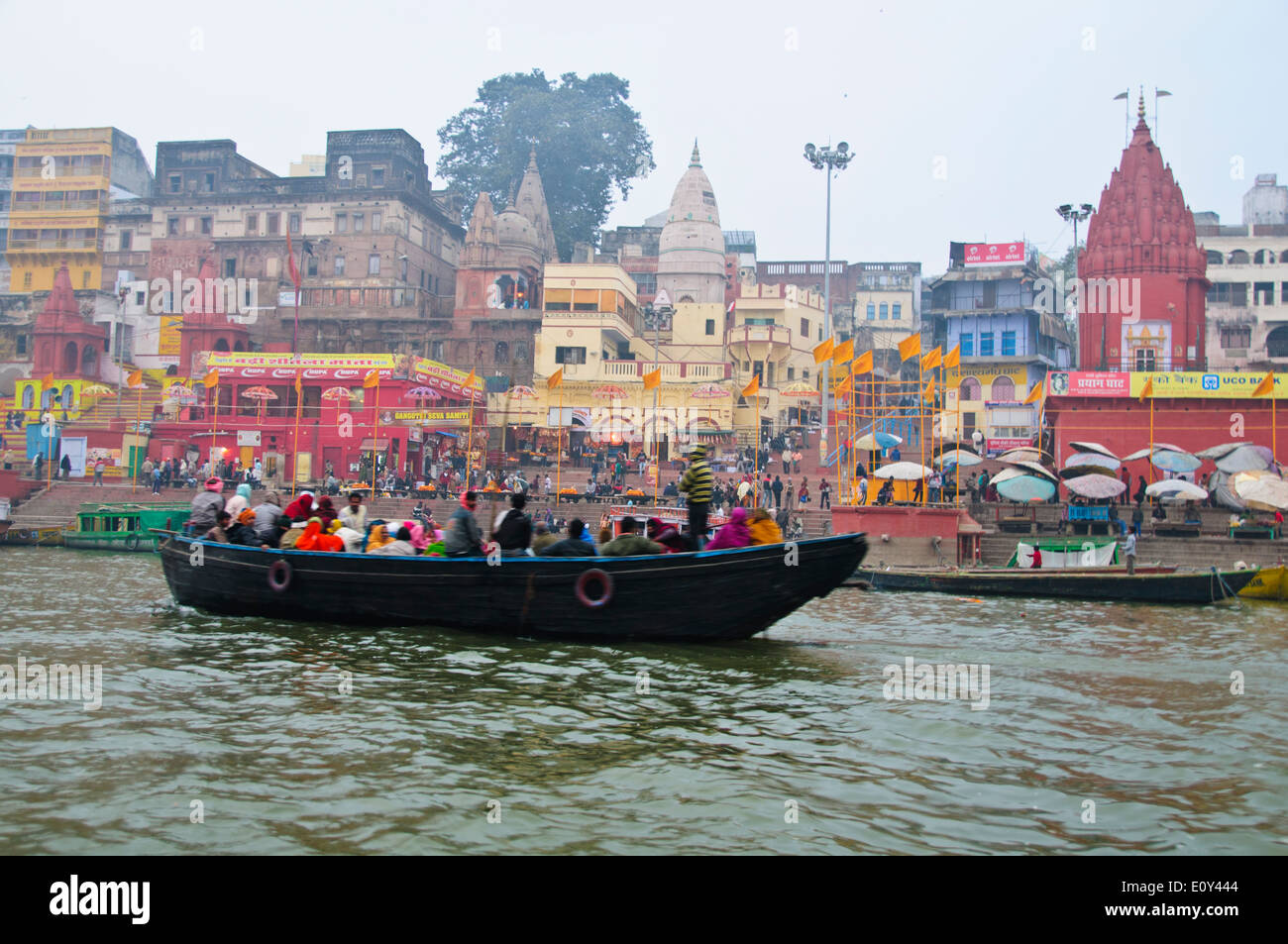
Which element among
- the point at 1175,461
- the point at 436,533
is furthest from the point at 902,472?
the point at 436,533

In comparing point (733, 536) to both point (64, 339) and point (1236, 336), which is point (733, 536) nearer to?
point (1236, 336)

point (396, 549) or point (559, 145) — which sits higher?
point (559, 145)

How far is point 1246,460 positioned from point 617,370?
25.6m

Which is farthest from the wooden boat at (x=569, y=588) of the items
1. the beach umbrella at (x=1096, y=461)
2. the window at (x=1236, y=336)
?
the window at (x=1236, y=336)

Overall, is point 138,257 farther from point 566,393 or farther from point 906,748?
point 906,748

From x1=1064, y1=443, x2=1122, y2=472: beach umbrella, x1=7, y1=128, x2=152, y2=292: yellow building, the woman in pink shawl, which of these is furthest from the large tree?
the woman in pink shawl

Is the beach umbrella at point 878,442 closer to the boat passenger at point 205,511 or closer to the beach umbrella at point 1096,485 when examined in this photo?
the beach umbrella at point 1096,485

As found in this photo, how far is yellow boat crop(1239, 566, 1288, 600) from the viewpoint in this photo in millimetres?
21219

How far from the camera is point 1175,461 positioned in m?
29.9

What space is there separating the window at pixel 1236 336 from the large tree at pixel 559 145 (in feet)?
116

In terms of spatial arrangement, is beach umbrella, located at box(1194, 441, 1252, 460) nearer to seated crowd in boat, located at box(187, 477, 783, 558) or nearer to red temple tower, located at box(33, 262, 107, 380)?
seated crowd in boat, located at box(187, 477, 783, 558)

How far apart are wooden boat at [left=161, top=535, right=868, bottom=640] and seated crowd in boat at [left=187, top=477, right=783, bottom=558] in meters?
0.44
